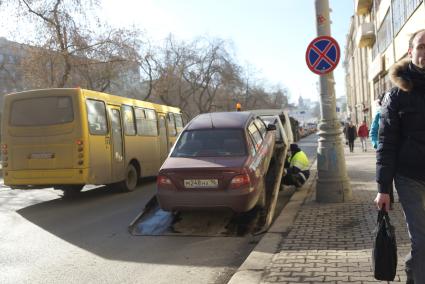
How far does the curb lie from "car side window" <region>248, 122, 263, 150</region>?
1.24m

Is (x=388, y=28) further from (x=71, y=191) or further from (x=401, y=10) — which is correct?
(x=71, y=191)

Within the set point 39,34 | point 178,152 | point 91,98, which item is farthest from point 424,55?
point 39,34

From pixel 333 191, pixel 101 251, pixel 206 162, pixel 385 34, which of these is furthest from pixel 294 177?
pixel 385 34

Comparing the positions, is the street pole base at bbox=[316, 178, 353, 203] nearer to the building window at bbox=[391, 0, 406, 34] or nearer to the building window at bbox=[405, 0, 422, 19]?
the building window at bbox=[405, 0, 422, 19]

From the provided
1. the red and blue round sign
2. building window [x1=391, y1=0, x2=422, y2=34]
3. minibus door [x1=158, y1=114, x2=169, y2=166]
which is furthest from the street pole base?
building window [x1=391, y1=0, x2=422, y2=34]

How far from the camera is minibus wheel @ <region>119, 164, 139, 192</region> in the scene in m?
13.8

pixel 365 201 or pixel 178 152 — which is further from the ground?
pixel 178 152

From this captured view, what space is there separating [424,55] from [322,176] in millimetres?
6098

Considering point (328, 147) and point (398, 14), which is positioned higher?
point (398, 14)

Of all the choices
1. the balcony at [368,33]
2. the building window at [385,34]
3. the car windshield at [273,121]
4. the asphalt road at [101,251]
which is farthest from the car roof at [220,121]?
the balcony at [368,33]

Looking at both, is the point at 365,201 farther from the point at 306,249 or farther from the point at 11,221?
the point at 11,221

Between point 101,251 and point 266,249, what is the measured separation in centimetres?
229

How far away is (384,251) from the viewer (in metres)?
3.86

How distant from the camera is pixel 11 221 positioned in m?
9.74
